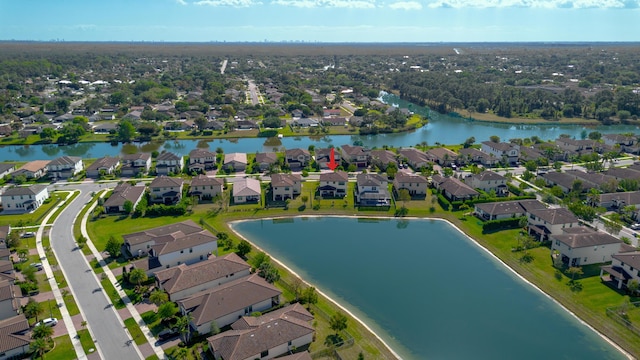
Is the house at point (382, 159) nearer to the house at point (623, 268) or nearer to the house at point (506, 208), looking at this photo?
the house at point (506, 208)

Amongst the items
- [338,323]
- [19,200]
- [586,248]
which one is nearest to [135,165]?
[19,200]

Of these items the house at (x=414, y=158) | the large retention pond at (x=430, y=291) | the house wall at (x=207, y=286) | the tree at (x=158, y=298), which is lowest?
the large retention pond at (x=430, y=291)

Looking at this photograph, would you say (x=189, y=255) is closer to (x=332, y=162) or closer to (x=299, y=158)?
(x=299, y=158)

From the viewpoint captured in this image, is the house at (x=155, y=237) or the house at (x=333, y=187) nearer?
the house at (x=155, y=237)

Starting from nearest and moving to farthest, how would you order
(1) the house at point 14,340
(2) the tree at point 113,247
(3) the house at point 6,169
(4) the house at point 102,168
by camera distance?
(1) the house at point 14,340
(2) the tree at point 113,247
(3) the house at point 6,169
(4) the house at point 102,168

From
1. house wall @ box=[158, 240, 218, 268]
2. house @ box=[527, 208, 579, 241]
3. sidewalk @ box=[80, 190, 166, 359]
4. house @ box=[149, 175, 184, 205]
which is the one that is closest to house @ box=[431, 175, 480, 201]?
house @ box=[527, 208, 579, 241]

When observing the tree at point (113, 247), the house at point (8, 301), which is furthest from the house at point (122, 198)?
the house at point (8, 301)
